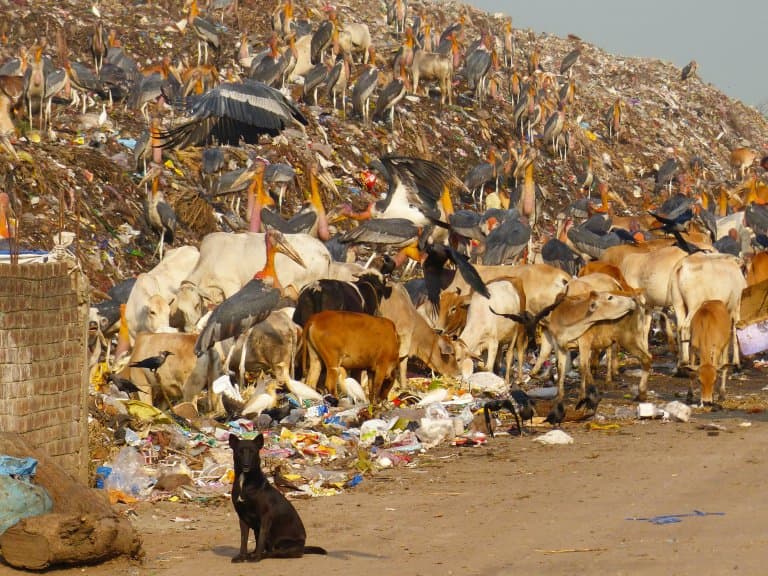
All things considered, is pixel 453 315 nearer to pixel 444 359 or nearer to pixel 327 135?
pixel 444 359

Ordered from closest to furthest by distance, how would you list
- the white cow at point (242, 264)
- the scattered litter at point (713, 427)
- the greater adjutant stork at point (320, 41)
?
the scattered litter at point (713, 427) < the white cow at point (242, 264) < the greater adjutant stork at point (320, 41)

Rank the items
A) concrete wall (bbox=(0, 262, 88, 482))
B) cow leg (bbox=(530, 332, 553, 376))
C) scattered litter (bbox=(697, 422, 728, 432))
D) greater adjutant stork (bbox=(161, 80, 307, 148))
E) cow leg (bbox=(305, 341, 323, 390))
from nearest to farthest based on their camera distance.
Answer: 1. concrete wall (bbox=(0, 262, 88, 482))
2. scattered litter (bbox=(697, 422, 728, 432))
3. cow leg (bbox=(305, 341, 323, 390))
4. cow leg (bbox=(530, 332, 553, 376))
5. greater adjutant stork (bbox=(161, 80, 307, 148))

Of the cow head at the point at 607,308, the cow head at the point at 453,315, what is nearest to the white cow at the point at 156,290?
the cow head at the point at 453,315

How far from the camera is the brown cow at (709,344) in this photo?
1311cm

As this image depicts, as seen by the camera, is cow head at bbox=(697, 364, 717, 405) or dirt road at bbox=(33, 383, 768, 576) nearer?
dirt road at bbox=(33, 383, 768, 576)

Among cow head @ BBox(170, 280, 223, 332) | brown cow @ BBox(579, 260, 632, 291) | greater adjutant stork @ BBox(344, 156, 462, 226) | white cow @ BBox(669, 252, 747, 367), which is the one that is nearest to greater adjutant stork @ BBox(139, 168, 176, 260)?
greater adjutant stork @ BBox(344, 156, 462, 226)

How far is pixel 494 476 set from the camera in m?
9.98

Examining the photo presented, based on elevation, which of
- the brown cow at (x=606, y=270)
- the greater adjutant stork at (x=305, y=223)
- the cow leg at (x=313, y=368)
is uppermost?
the greater adjutant stork at (x=305, y=223)

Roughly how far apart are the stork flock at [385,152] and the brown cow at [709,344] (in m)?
2.64

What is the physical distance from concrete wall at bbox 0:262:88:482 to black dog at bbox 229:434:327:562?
190cm

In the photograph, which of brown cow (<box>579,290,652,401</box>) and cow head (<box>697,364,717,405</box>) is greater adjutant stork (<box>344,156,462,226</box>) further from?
cow head (<box>697,364,717,405</box>)

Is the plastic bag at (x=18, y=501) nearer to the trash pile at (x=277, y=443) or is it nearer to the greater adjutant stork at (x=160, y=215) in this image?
the trash pile at (x=277, y=443)

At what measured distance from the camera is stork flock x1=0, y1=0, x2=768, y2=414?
1798 centimetres

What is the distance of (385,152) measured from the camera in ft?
101
